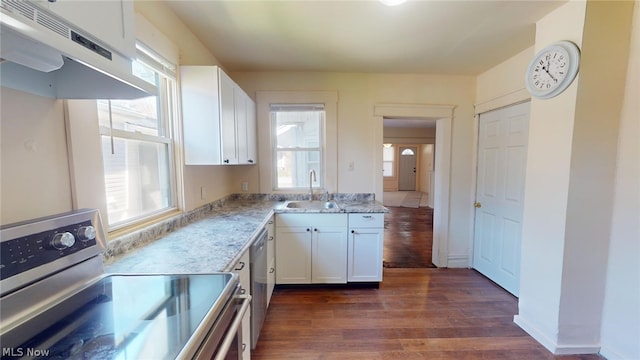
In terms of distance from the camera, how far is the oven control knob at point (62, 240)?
2.86 feet

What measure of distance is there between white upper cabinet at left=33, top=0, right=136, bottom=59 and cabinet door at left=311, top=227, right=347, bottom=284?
2.08 m

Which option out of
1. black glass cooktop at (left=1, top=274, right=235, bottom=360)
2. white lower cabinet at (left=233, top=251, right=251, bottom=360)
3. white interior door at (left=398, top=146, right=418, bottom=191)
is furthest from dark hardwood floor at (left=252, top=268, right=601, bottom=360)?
white interior door at (left=398, top=146, right=418, bottom=191)

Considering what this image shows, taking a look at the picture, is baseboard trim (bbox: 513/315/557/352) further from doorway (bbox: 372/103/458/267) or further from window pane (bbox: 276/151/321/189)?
window pane (bbox: 276/151/321/189)

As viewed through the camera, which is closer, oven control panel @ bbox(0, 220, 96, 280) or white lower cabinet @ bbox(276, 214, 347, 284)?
oven control panel @ bbox(0, 220, 96, 280)

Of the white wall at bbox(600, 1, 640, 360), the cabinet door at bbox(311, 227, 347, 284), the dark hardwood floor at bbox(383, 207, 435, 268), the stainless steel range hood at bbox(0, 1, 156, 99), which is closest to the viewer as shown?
the stainless steel range hood at bbox(0, 1, 156, 99)

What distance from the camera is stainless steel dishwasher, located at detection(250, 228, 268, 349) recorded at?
1.65m

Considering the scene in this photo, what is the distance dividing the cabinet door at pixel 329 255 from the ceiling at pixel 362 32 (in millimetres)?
1798

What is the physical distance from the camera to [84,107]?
3.70ft

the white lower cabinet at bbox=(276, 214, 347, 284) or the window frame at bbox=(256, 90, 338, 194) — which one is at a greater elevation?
the window frame at bbox=(256, 90, 338, 194)

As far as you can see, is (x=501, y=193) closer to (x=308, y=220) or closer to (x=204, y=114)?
(x=308, y=220)

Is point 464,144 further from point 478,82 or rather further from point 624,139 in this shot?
point 624,139

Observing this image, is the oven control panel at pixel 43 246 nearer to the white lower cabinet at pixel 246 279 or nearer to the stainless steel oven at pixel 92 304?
the stainless steel oven at pixel 92 304

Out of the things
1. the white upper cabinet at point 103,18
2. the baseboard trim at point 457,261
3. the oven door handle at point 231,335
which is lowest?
the baseboard trim at point 457,261

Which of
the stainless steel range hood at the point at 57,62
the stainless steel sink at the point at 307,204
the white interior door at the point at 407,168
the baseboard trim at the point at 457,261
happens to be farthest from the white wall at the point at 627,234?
the white interior door at the point at 407,168
